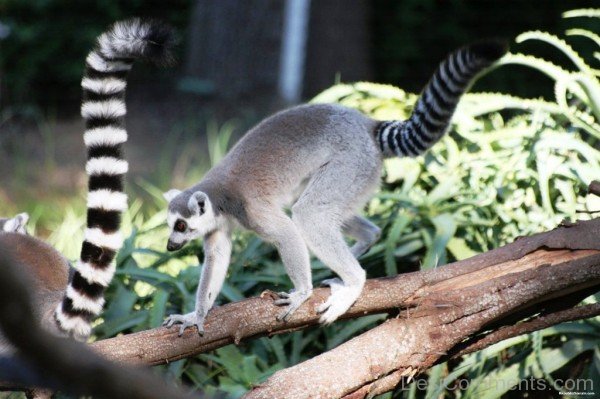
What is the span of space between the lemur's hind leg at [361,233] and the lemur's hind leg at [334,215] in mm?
191

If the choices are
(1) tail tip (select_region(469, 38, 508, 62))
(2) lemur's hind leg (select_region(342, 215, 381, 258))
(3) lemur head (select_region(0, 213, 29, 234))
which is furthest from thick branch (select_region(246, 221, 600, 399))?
(3) lemur head (select_region(0, 213, 29, 234))

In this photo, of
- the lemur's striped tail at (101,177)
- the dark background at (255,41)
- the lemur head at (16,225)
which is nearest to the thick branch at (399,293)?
the lemur's striped tail at (101,177)

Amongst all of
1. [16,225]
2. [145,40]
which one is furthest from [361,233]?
[16,225]

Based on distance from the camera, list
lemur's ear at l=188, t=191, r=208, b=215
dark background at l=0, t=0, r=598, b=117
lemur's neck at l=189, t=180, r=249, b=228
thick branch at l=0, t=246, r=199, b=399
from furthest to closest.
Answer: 1. dark background at l=0, t=0, r=598, b=117
2. lemur's neck at l=189, t=180, r=249, b=228
3. lemur's ear at l=188, t=191, r=208, b=215
4. thick branch at l=0, t=246, r=199, b=399

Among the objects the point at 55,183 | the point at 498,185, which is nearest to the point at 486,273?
the point at 498,185

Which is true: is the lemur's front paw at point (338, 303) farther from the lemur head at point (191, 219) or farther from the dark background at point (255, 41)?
the dark background at point (255, 41)

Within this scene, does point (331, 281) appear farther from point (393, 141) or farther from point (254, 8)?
point (254, 8)

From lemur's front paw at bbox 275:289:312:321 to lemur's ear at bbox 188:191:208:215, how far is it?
0.67m

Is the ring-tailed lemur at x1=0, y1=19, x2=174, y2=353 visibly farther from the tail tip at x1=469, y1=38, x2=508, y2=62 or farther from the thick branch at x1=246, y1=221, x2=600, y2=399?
the tail tip at x1=469, y1=38, x2=508, y2=62

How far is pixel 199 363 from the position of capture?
4.24 meters

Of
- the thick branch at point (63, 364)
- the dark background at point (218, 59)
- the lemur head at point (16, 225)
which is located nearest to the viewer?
the thick branch at point (63, 364)

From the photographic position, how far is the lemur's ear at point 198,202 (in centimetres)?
365

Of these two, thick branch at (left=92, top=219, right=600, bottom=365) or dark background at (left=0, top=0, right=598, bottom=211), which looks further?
dark background at (left=0, top=0, right=598, bottom=211)

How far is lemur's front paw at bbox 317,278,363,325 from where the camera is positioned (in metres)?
3.30
